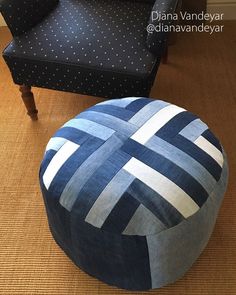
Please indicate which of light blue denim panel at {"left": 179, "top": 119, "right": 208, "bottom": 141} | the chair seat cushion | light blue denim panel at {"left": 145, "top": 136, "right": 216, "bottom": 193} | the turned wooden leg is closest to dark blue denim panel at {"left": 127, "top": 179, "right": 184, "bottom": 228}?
light blue denim panel at {"left": 145, "top": 136, "right": 216, "bottom": 193}

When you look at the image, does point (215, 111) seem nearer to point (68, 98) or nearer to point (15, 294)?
point (68, 98)

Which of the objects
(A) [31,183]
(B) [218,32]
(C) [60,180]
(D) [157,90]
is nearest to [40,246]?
(A) [31,183]

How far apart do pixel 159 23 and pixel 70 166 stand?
625 mm

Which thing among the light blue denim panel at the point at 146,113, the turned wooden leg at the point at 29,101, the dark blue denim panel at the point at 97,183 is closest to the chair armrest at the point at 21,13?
the turned wooden leg at the point at 29,101

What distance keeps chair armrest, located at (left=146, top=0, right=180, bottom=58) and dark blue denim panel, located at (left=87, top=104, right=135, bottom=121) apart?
1.13ft

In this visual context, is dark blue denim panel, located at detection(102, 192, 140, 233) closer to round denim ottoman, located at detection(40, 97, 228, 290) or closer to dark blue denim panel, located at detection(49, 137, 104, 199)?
round denim ottoman, located at detection(40, 97, 228, 290)

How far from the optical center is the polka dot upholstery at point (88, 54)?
1.26 meters

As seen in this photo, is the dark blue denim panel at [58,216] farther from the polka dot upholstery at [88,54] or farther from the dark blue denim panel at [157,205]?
the polka dot upholstery at [88,54]

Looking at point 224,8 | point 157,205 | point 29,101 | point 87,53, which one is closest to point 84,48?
point 87,53

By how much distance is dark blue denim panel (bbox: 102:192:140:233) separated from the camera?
0.83 meters

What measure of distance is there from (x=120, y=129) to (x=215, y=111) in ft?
2.66

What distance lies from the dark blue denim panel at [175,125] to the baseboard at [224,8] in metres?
1.43

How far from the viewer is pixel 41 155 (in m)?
1.49

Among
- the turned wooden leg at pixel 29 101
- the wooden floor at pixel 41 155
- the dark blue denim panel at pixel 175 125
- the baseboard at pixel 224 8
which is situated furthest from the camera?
the baseboard at pixel 224 8
